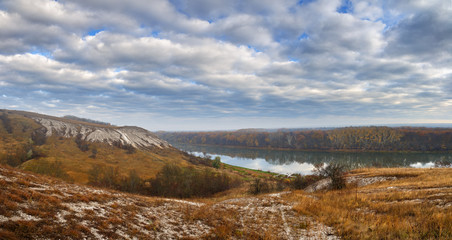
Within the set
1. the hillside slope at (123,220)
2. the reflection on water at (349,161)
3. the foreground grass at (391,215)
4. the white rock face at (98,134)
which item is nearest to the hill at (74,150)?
the white rock face at (98,134)

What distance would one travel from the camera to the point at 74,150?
90.3 meters

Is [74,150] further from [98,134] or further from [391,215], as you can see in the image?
[391,215]

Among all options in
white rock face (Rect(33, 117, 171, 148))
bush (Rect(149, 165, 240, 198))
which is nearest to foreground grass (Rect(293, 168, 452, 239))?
bush (Rect(149, 165, 240, 198))

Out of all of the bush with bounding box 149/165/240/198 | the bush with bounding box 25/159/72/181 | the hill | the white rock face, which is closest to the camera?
the bush with bounding box 149/165/240/198

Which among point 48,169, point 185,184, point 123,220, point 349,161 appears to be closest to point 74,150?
point 48,169

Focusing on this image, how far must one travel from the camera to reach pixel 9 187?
27.1 ft

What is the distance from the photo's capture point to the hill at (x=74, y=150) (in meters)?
61.9

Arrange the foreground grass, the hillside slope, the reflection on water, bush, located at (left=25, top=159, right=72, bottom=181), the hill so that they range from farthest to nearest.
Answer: the reflection on water → the hill → bush, located at (left=25, top=159, right=72, bottom=181) → the foreground grass → the hillside slope

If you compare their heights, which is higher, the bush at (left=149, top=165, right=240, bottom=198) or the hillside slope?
the hillside slope

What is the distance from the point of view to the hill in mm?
61906

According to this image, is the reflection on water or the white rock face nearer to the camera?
the reflection on water

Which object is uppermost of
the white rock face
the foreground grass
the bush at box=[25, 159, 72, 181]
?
the foreground grass

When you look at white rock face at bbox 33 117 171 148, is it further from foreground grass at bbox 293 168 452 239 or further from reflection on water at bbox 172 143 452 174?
foreground grass at bbox 293 168 452 239

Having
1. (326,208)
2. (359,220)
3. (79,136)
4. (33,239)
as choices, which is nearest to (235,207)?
(326,208)
